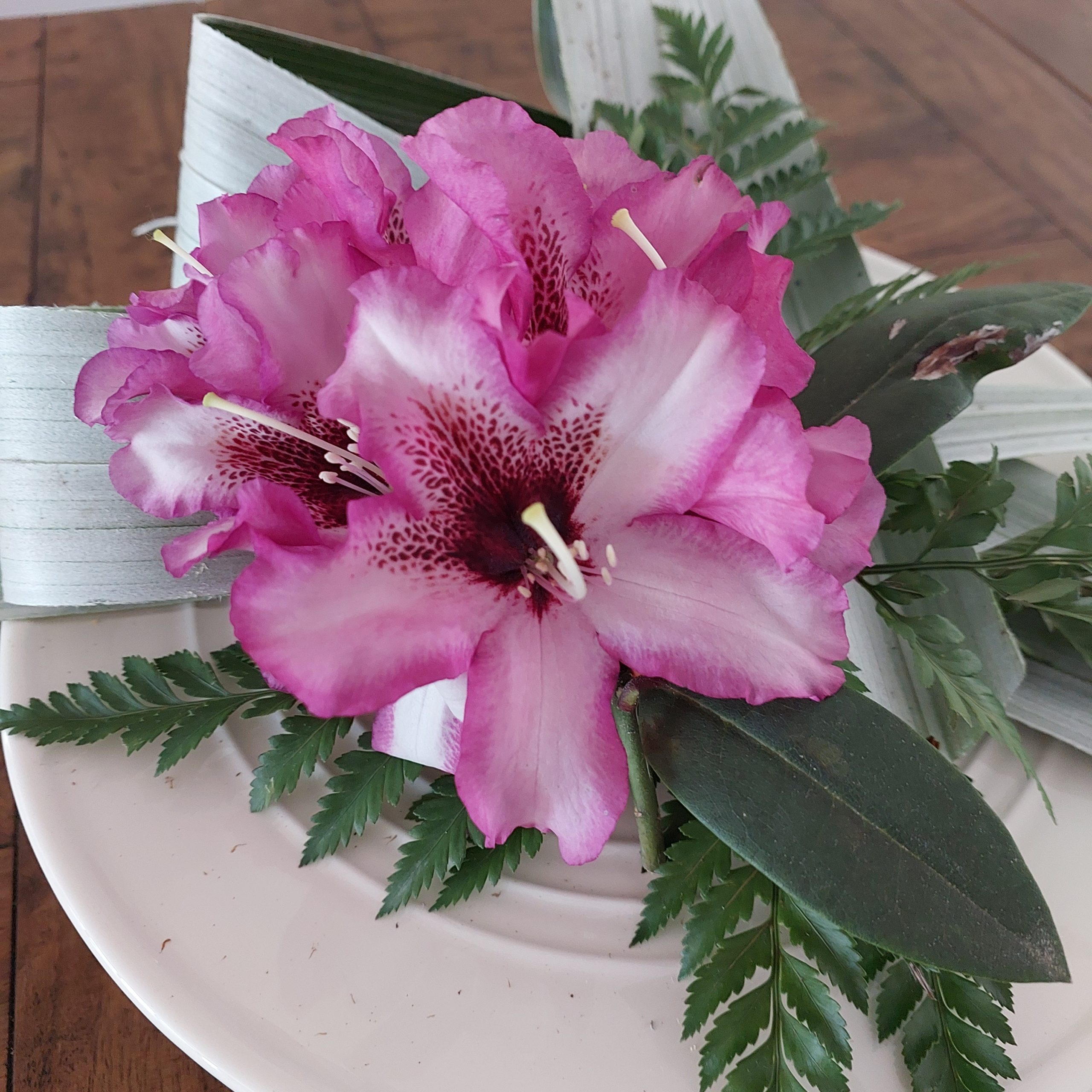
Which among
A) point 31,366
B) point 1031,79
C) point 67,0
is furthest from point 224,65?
point 67,0

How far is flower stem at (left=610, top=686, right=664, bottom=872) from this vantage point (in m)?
0.28

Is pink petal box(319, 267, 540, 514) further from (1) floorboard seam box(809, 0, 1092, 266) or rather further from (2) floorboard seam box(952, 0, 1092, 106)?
(2) floorboard seam box(952, 0, 1092, 106)

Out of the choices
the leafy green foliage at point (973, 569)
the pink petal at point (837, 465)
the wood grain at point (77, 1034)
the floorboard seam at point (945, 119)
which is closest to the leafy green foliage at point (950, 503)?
the leafy green foliage at point (973, 569)

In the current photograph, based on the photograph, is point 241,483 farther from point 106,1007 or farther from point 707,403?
point 106,1007

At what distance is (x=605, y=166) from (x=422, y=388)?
110 mm

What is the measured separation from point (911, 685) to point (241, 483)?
267mm

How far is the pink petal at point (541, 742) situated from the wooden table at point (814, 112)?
53cm

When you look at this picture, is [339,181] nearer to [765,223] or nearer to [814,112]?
[765,223]

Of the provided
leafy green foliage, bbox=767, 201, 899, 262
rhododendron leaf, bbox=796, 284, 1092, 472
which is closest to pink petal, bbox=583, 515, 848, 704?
rhododendron leaf, bbox=796, 284, 1092, 472

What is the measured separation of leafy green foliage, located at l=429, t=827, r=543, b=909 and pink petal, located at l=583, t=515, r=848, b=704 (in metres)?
0.11

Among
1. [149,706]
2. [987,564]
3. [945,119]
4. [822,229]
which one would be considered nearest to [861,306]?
[822,229]

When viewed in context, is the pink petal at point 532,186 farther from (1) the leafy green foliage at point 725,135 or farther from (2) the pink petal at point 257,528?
(1) the leafy green foliage at point 725,135

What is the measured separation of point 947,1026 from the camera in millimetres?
305

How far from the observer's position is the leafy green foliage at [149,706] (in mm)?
354
